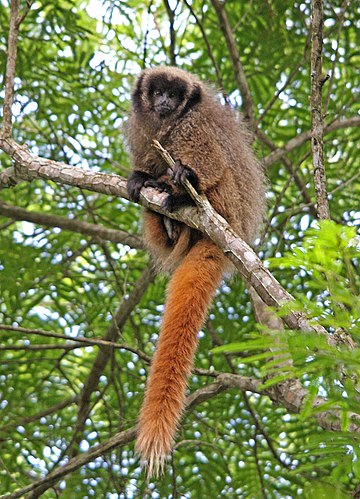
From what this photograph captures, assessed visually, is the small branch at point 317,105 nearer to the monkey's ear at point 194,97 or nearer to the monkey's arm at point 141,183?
the monkey's arm at point 141,183

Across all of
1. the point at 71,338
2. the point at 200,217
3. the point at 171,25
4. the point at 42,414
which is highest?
the point at 171,25

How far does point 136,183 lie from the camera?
5.01 meters

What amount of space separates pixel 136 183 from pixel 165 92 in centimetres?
126

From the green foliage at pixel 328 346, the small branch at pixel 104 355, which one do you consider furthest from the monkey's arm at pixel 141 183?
the green foliage at pixel 328 346

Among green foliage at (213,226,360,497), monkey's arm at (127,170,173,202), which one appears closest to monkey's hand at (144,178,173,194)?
monkey's arm at (127,170,173,202)

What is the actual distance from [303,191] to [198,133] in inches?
54.9

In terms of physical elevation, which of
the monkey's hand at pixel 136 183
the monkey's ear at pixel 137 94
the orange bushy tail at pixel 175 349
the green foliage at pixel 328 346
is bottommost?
the green foliage at pixel 328 346

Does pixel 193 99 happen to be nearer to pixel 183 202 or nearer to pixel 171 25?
pixel 171 25

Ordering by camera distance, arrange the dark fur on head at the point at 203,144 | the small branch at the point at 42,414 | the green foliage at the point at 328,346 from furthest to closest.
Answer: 1. the small branch at the point at 42,414
2. the dark fur on head at the point at 203,144
3. the green foliage at the point at 328,346

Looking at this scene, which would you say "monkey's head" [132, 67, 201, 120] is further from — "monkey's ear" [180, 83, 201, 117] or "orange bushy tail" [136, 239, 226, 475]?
"orange bushy tail" [136, 239, 226, 475]

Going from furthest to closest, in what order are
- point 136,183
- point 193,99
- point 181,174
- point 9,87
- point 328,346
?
point 193,99, point 9,87, point 136,183, point 181,174, point 328,346

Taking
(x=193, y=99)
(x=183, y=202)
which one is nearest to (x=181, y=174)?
(x=183, y=202)

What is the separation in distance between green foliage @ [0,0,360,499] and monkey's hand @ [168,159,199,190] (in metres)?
0.74

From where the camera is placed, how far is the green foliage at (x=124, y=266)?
572cm
